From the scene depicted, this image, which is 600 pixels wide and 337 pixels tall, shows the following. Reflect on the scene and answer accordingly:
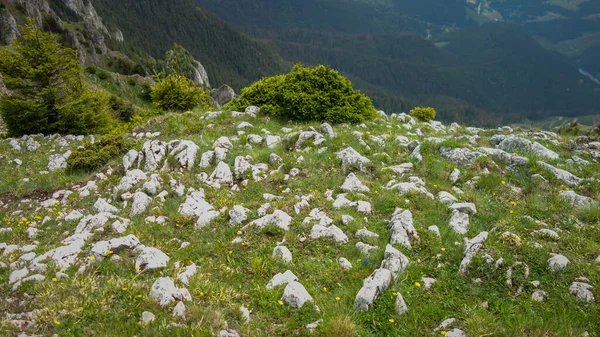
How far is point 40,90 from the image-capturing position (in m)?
23.9

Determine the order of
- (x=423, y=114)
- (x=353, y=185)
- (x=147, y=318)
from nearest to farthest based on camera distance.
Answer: (x=147, y=318) → (x=353, y=185) → (x=423, y=114)

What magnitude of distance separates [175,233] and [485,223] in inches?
319

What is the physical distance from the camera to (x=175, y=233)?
350 inches

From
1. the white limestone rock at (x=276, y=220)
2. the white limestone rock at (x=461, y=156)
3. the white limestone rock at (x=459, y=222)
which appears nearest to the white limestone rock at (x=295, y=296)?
the white limestone rock at (x=276, y=220)

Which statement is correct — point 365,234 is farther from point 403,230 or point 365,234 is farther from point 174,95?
point 174,95

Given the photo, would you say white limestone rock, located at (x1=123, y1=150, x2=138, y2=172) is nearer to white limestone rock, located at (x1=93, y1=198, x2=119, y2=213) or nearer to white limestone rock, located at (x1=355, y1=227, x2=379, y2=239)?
white limestone rock, located at (x1=93, y1=198, x2=119, y2=213)

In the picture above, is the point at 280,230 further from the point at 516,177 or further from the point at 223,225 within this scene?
the point at 516,177

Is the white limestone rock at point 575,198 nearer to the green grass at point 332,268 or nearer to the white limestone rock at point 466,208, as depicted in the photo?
the green grass at point 332,268

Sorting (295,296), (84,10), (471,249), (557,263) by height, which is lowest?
(84,10)

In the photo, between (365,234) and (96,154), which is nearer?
(365,234)

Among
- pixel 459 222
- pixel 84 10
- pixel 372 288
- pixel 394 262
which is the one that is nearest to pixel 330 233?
pixel 394 262

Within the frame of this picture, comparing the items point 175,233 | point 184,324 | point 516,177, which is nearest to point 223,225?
point 175,233

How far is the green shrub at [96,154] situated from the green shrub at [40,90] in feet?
36.3

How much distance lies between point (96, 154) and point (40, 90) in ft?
45.0
